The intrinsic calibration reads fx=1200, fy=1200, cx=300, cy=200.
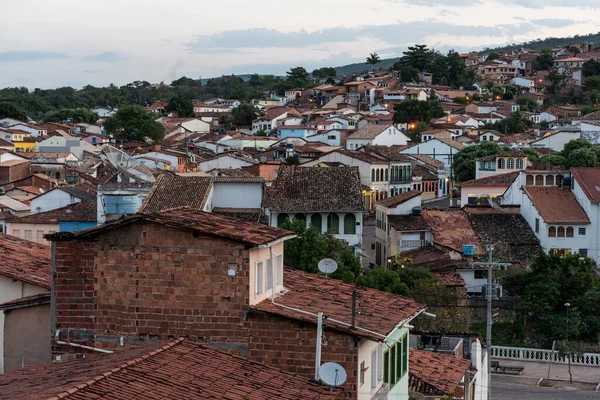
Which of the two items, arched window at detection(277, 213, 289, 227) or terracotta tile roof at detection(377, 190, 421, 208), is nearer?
arched window at detection(277, 213, 289, 227)

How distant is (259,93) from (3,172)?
91533 mm

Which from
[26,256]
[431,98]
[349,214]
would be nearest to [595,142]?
[431,98]

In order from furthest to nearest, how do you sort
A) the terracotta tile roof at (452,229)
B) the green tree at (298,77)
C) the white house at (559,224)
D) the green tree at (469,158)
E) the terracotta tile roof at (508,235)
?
the green tree at (298,77) < the green tree at (469,158) < the white house at (559,224) < the terracotta tile roof at (508,235) < the terracotta tile roof at (452,229)

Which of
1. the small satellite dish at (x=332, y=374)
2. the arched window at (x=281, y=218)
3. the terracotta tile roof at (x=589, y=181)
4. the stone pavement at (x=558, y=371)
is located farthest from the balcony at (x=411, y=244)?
the small satellite dish at (x=332, y=374)

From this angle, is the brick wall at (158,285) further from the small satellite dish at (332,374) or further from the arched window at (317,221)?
the arched window at (317,221)

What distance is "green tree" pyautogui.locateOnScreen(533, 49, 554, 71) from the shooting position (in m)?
156

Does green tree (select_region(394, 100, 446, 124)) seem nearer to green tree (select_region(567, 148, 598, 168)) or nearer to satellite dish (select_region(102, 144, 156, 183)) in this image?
green tree (select_region(567, 148, 598, 168))

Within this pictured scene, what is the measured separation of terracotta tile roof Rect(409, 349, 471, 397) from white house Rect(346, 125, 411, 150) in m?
64.3

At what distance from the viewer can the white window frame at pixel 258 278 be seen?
41.4 feet

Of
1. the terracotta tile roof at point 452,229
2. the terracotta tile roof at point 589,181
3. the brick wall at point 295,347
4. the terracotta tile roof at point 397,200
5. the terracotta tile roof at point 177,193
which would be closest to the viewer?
the brick wall at point 295,347

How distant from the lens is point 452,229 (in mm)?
43344

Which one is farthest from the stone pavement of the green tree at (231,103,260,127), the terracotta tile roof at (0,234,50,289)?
the green tree at (231,103,260,127)

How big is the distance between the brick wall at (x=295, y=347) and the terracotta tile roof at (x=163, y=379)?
20cm

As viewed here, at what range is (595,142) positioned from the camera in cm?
8500
